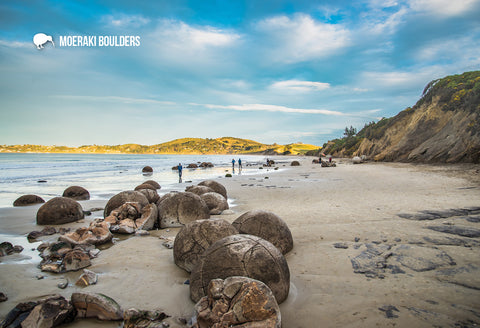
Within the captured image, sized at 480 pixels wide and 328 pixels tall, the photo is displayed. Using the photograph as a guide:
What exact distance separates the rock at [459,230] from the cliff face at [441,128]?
58.8 ft

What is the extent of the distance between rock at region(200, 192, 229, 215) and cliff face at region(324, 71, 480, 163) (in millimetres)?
20841

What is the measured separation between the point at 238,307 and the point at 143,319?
1.48m

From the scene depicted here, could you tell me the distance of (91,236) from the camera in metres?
6.84

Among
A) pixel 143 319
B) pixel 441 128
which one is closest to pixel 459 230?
pixel 143 319

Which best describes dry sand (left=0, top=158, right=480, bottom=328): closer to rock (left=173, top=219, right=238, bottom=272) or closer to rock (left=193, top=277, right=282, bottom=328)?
rock (left=173, top=219, right=238, bottom=272)

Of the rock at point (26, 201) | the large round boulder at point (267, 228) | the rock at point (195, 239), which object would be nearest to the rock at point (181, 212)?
the large round boulder at point (267, 228)

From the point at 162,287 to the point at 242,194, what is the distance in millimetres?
10922

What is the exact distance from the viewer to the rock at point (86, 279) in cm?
460

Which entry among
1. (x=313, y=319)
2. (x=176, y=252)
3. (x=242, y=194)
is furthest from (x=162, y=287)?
(x=242, y=194)

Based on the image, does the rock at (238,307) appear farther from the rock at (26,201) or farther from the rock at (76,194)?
the rock at (76,194)

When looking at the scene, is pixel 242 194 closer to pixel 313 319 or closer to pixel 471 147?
pixel 313 319

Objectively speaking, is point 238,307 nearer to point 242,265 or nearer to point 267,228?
point 242,265

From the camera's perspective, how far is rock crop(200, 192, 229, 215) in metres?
10.2

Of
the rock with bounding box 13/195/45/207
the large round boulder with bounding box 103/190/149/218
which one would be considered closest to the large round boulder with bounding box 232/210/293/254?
the large round boulder with bounding box 103/190/149/218
